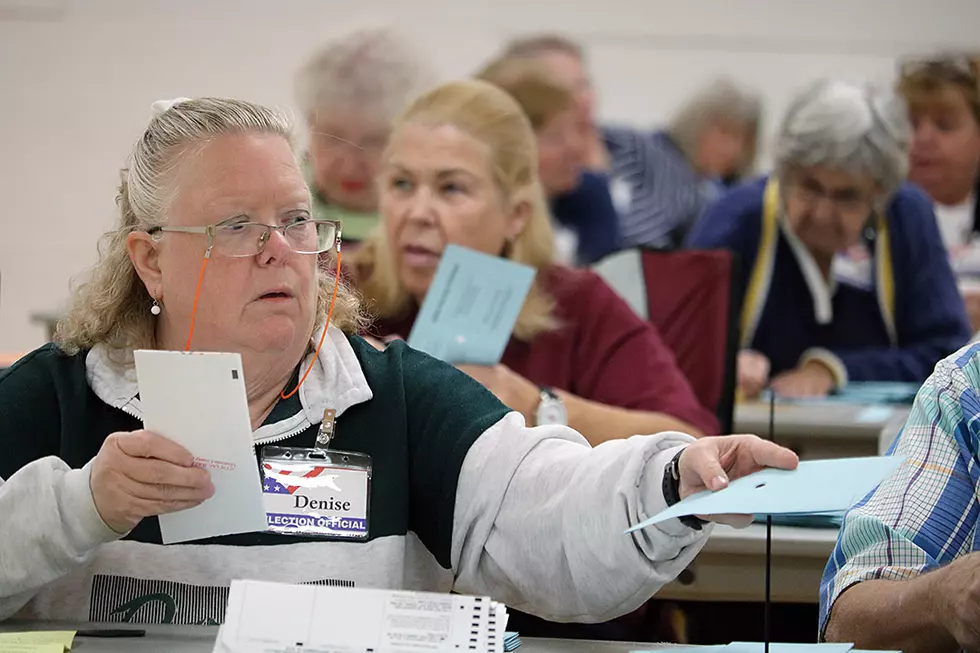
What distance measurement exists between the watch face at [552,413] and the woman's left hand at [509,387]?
2 cm

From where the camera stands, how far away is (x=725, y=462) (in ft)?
4.17

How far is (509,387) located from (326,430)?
0.84 metres

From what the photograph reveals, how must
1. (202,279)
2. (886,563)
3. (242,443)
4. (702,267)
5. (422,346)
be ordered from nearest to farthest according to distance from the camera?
(242,443)
(886,563)
(202,279)
(422,346)
(702,267)

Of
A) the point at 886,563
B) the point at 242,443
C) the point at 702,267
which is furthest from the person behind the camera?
the point at 702,267

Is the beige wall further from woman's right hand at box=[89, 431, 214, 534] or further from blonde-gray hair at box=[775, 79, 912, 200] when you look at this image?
woman's right hand at box=[89, 431, 214, 534]

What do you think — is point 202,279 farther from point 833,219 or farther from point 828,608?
point 833,219

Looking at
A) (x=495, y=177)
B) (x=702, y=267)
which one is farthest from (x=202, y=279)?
(x=702, y=267)

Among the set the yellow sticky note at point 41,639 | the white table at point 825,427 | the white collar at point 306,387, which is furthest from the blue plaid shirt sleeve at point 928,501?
the white table at point 825,427

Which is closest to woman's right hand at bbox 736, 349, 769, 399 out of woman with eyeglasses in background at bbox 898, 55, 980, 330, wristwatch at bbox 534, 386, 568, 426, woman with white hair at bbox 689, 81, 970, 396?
woman with white hair at bbox 689, 81, 970, 396

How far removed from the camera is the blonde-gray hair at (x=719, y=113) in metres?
5.78

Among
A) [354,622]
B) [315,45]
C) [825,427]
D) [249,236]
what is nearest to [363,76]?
[315,45]

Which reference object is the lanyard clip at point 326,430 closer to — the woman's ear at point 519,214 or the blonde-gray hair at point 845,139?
the woman's ear at point 519,214

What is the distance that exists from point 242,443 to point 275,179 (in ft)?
1.44

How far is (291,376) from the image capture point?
5.44 feet
